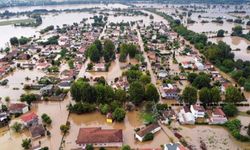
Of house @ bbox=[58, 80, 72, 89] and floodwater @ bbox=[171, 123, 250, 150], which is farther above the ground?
house @ bbox=[58, 80, 72, 89]

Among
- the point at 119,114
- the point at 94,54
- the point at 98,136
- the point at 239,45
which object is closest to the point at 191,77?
the point at 119,114

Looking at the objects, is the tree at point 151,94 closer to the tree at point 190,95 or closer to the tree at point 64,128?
the tree at point 190,95

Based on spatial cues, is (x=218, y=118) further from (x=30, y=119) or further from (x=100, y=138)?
(x=30, y=119)

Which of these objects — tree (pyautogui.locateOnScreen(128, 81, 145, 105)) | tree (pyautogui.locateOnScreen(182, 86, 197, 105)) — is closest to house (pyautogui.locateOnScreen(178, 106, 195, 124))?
tree (pyautogui.locateOnScreen(182, 86, 197, 105))

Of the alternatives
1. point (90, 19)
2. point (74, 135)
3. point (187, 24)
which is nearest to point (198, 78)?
point (74, 135)

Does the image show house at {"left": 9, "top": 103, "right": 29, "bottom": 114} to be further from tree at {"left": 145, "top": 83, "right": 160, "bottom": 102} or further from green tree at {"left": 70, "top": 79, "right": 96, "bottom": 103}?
tree at {"left": 145, "top": 83, "right": 160, "bottom": 102}

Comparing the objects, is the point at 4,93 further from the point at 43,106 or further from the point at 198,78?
the point at 198,78
